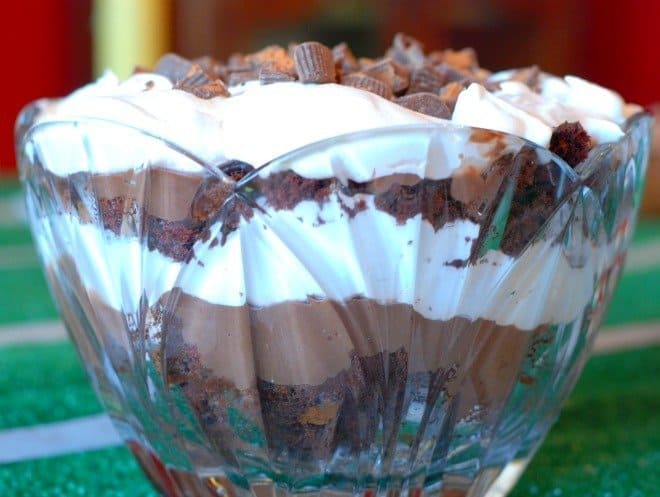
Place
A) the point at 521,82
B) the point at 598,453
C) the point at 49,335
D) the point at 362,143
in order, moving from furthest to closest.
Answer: the point at 49,335 → the point at 598,453 → the point at 521,82 → the point at 362,143

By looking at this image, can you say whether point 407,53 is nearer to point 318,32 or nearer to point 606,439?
point 606,439

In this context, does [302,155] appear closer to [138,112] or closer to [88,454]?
[138,112]

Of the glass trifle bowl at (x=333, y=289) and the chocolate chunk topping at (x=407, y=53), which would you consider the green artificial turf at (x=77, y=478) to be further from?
the chocolate chunk topping at (x=407, y=53)

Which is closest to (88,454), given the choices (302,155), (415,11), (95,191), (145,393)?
(145,393)

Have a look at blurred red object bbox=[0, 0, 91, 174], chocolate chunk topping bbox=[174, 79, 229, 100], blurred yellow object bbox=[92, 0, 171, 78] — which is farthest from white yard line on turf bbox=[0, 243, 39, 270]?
blurred yellow object bbox=[92, 0, 171, 78]

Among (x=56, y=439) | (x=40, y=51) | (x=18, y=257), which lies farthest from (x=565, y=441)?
(x=40, y=51)

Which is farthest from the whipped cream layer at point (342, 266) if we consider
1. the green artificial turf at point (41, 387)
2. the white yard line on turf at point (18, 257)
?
the white yard line on turf at point (18, 257)

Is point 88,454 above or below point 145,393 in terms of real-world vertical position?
below

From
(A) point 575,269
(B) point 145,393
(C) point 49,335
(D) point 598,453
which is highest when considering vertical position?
(A) point 575,269
